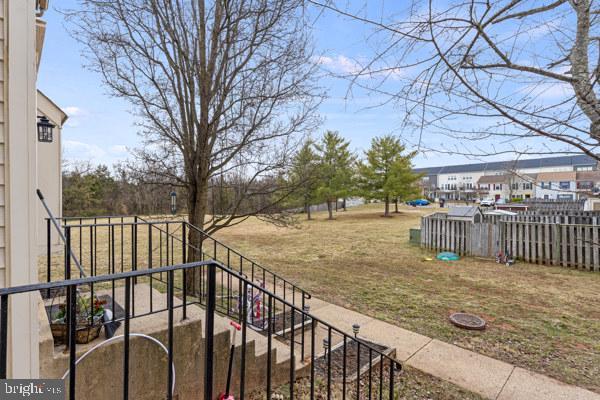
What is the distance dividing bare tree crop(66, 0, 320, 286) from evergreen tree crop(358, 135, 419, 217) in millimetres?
16900

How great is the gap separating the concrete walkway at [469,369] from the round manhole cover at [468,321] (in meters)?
0.70

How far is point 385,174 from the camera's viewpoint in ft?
73.8

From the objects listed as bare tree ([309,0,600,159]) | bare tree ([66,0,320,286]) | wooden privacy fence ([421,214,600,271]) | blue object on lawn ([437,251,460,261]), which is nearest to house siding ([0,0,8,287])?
bare tree ([309,0,600,159])

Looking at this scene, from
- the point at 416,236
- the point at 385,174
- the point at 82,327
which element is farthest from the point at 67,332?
the point at 385,174

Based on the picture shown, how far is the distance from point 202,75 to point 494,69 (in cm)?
484

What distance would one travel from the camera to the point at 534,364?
3627 mm

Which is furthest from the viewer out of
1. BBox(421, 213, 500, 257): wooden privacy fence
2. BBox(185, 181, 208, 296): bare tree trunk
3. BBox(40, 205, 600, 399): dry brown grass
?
BBox(421, 213, 500, 257): wooden privacy fence

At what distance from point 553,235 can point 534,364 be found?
6685mm

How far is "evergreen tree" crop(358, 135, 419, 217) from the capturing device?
21625 mm

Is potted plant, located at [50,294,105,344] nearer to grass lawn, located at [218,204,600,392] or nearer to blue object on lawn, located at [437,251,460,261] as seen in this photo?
grass lawn, located at [218,204,600,392]

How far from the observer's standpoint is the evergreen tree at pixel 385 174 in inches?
851

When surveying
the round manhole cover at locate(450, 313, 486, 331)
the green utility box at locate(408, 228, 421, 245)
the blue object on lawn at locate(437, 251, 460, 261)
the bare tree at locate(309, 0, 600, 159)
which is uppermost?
the bare tree at locate(309, 0, 600, 159)

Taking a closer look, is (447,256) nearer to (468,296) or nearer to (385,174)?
(468,296)

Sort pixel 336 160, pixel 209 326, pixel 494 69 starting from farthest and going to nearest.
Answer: pixel 336 160
pixel 494 69
pixel 209 326
